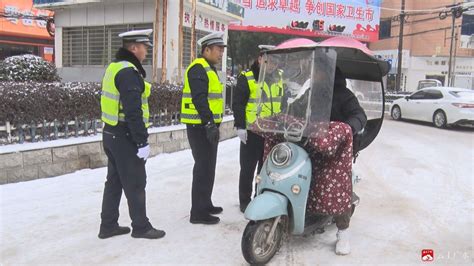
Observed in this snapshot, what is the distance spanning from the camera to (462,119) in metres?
12.9

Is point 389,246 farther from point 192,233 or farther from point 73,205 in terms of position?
point 73,205

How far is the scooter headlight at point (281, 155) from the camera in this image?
349cm

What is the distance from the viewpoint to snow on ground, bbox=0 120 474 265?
3689 mm

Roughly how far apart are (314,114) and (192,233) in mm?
1644

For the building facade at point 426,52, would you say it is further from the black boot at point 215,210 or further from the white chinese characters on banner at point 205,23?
the black boot at point 215,210

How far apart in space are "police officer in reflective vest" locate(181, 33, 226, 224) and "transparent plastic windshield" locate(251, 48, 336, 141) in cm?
52

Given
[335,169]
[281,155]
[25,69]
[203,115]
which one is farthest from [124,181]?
[25,69]

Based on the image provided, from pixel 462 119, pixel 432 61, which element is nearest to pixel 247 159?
pixel 462 119

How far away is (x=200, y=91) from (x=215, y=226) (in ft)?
4.42

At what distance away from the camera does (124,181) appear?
3.88 m

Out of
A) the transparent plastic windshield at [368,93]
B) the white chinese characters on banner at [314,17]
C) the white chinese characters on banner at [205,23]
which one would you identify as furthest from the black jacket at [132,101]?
the white chinese characters on banner at [314,17]

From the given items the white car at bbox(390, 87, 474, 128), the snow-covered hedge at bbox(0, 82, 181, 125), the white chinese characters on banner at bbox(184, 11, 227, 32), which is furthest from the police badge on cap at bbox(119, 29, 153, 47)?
the white car at bbox(390, 87, 474, 128)

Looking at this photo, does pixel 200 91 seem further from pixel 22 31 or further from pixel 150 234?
pixel 22 31

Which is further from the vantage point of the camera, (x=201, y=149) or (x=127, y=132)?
(x=201, y=149)
